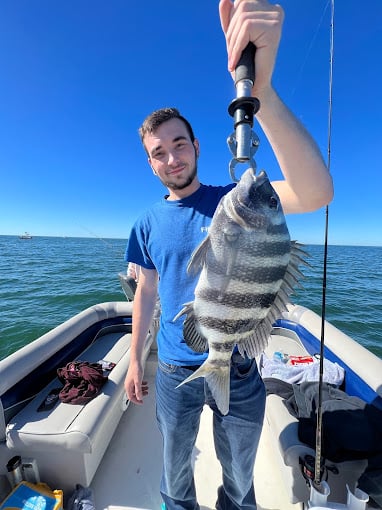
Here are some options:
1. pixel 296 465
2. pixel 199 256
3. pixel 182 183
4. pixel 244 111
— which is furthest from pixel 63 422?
pixel 244 111

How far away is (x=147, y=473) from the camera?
2.53 m

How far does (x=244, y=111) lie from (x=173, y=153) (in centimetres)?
57

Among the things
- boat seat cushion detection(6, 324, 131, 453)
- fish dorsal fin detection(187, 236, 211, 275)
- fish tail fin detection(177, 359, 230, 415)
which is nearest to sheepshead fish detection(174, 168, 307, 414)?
fish dorsal fin detection(187, 236, 211, 275)

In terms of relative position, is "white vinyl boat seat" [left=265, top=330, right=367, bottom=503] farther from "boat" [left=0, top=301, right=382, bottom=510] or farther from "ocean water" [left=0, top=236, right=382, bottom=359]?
"ocean water" [left=0, top=236, right=382, bottom=359]

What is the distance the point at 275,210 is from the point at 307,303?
9.29 metres

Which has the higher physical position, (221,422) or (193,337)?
(193,337)

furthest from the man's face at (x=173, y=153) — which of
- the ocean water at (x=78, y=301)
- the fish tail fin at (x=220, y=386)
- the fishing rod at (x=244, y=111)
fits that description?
the ocean water at (x=78, y=301)

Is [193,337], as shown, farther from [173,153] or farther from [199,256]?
[173,153]

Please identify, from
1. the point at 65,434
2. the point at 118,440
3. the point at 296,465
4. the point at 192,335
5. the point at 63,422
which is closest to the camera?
the point at 192,335

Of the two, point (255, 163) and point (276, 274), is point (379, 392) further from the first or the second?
point (255, 163)

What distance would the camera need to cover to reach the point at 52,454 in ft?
7.01

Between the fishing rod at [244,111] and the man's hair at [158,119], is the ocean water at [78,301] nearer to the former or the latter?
the man's hair at [158,119]

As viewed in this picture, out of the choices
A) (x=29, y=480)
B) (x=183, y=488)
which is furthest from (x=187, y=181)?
(x=29, y=480)

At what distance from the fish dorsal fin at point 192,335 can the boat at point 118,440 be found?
137 cm
